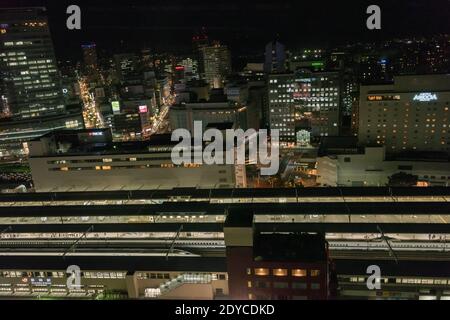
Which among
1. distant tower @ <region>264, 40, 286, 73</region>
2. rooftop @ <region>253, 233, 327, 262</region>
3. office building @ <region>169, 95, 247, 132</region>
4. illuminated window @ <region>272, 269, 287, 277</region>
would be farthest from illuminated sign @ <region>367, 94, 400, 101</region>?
illuminated window @ <region>272, 269, 287, 277</region>

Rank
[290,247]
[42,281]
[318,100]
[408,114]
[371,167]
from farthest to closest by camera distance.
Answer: [318,100] < [408,114] < [371,167] < [42,281] < [290,247]

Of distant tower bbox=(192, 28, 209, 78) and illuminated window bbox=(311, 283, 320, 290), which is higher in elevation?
distant tower bbox=(192, 28, 209, 78)

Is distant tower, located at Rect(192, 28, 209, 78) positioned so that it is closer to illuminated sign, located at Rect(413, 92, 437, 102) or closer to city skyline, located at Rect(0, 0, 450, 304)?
city skyline, located at Rect(0, 0, 450, 304)

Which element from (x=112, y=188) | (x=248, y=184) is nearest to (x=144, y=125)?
(x=112, y=188)

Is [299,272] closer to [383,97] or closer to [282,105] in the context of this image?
[383,97]

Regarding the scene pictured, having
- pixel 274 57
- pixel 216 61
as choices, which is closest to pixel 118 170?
Result: pixel 274 57

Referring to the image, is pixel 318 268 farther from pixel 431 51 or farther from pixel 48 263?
pixel 431 51
